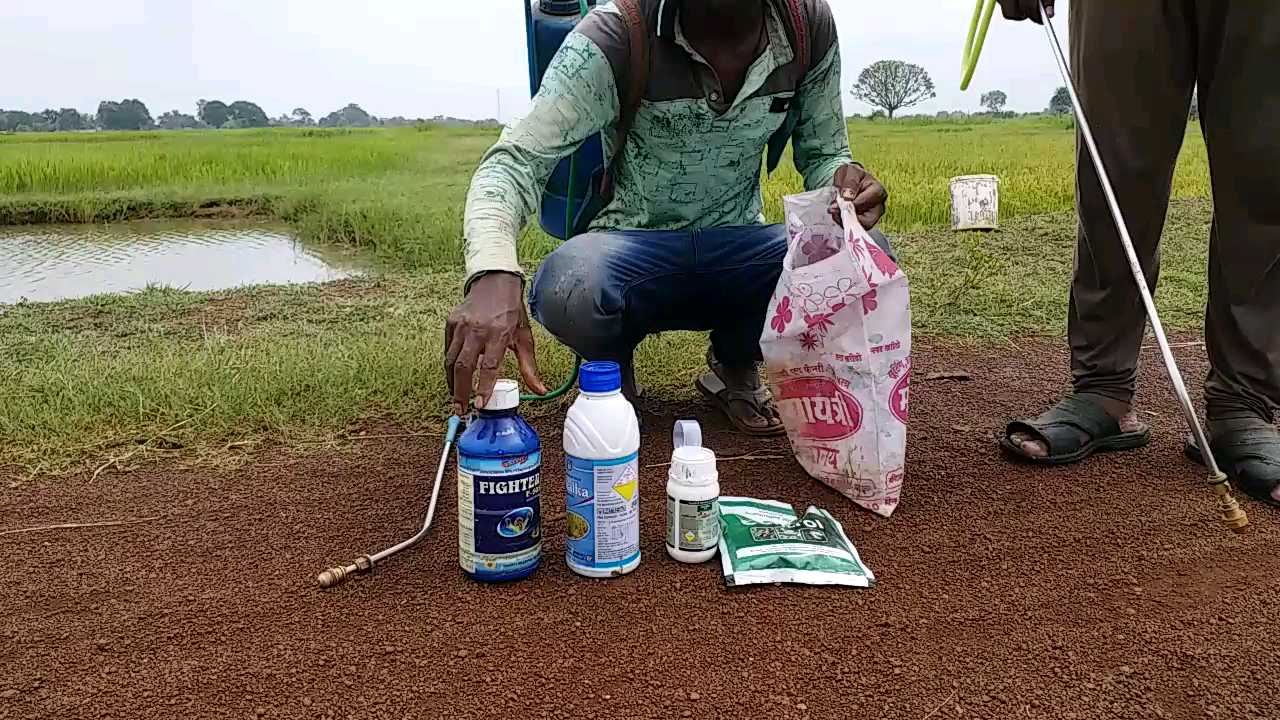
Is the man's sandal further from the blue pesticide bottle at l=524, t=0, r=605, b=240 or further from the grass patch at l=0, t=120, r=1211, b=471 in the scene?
the blue pesticide bottle at l=524, t=0, r=605, b=240

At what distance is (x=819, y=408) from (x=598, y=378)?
0.62 m

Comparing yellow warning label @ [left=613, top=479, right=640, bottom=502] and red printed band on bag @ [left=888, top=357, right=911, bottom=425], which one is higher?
red printed band on bag @ [left=888, top=357, right=911, bottom=425]

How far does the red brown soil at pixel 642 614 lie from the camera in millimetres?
1319

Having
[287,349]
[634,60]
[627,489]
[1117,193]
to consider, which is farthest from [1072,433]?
[287,349]

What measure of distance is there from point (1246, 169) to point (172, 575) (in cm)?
225

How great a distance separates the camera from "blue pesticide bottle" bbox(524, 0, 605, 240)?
235 centimetres

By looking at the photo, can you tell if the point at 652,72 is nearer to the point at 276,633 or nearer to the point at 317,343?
the point at 276,633

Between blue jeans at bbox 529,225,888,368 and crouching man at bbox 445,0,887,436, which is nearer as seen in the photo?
crouching man at bbox 445,0,887,436

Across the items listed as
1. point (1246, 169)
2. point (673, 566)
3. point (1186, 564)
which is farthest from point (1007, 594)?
point (1246, 169)

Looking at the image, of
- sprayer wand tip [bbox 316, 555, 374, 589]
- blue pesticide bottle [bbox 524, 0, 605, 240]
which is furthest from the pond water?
sprayer wand tip [bbox 316, 555, 374, 589]

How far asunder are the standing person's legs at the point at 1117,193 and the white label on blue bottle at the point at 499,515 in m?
1.22

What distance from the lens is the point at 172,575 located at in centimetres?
166

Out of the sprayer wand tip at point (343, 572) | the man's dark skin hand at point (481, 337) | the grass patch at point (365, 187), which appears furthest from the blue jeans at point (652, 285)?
the grass patch at point (365, 187)

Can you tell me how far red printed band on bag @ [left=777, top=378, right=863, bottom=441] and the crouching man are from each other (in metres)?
0.36
